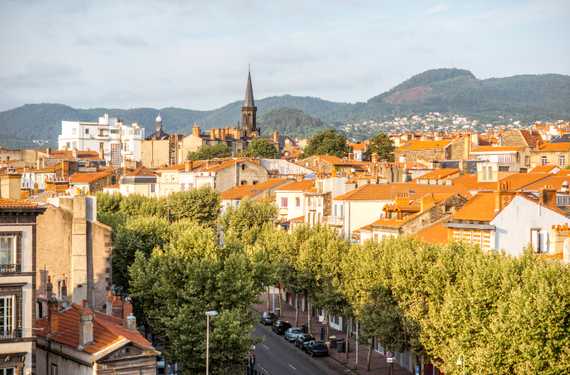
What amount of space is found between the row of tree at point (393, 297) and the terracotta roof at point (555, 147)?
7918 centimetres

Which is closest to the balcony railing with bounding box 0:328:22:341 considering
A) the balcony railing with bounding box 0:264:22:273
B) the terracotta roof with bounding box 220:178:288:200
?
the balcony railing with bounding box 0:264:22:273

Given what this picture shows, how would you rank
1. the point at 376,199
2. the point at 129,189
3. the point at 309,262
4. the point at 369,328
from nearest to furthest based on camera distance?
the point at 369,328
the point at 309,262
the point at 376,199
the point at 129,189

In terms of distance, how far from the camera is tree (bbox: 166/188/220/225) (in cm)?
11888

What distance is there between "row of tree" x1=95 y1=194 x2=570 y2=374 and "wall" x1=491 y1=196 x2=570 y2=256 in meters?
8.12

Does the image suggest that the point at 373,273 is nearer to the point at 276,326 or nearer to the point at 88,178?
the point at 276,326

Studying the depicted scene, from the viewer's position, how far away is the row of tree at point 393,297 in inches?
1817

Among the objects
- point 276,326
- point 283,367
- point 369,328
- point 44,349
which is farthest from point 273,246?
point 44,349

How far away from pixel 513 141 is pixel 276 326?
3676 inches

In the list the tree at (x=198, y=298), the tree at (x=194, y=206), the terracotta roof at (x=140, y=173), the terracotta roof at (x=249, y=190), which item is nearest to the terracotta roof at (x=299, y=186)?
the terracotta roof at (x=249, y=190)

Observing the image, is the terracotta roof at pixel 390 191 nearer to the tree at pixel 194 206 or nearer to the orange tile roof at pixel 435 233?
the orange tile roof at pixel 435 233

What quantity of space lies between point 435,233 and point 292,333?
14.9 m

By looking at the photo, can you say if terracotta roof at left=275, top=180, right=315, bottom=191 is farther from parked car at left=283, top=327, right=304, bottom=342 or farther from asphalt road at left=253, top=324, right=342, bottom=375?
asphalt road at left=253, top=324, right=342, bottom=375

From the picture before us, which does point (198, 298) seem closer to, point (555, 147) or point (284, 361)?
point (284, 361)

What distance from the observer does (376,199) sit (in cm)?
9562
